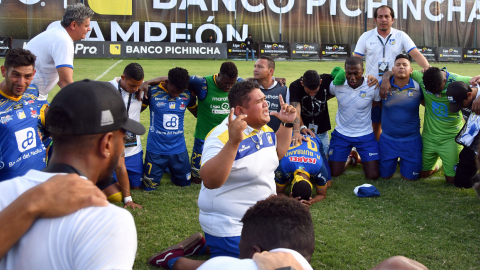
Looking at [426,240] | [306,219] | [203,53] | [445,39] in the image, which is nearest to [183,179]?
[426,240]

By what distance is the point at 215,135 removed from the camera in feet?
11.8

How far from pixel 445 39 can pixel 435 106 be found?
3047 centimetres

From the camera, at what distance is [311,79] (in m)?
6.73

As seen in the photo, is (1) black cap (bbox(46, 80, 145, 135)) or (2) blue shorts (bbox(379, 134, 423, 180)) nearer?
(1) black cap (bbox(46, 80, 145, 135))

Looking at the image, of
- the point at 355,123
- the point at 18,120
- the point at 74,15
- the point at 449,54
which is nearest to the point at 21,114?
the point at 18,120

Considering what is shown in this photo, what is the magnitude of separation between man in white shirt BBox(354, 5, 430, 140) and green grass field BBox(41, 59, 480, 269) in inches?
80.7

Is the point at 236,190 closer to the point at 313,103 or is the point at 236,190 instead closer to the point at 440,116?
the point at 313,103

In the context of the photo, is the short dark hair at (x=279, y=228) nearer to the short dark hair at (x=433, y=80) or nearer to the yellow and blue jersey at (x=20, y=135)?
the yellow and blue jersey at (x=20, y=135)

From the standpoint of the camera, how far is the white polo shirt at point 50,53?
5199 mm

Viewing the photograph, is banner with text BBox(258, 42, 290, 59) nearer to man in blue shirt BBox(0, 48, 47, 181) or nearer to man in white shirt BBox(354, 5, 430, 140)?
man in white shirt BBox(354, 5, 430, 140)

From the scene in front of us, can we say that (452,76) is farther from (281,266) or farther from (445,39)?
(445,39)

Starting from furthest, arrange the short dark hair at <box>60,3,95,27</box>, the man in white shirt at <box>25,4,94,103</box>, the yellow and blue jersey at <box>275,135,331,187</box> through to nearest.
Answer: the yellow and blue jersey at <box>275,135,331,187</box>
the short dark hair at <box>60,3,95,27</box>
the man in white shirt at <box>25,4,94,103</box>

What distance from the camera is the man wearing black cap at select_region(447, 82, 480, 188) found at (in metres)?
5.91

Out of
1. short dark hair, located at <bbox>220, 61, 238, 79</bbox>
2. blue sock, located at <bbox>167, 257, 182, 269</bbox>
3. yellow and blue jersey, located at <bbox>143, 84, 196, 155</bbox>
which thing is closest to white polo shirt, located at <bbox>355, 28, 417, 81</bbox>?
short dark hair, located at <bbox>220, 61, 238, 79</bbox>
